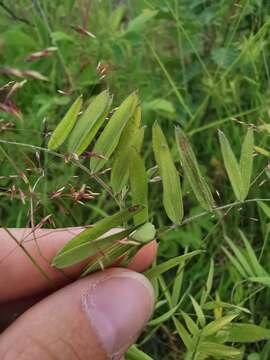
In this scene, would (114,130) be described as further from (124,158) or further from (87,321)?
(87,321)

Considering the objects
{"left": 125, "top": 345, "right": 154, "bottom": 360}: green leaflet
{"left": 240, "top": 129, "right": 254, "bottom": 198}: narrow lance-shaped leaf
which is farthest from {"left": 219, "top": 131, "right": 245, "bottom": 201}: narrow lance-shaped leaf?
{"left": 125, "top": 345, "right": 154, "bottom": 360}: green leaflet

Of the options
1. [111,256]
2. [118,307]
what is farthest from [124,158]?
[118,307]

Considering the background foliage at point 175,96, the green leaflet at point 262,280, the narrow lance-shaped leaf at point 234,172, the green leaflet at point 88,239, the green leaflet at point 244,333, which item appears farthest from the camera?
the background foliage at point 175,96

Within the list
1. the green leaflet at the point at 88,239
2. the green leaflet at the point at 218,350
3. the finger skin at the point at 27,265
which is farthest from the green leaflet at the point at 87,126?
the green leaflet at the point at 218,350

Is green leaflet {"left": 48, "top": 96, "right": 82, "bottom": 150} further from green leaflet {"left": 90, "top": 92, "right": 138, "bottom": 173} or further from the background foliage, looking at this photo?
the background foliage

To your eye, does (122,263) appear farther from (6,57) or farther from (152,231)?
(6,57)

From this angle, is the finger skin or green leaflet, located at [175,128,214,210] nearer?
green leaflet, located at [175,128,214,210]

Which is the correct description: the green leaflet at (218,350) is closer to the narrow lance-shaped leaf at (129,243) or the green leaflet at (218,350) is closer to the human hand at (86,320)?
the human hand at (86,320)
